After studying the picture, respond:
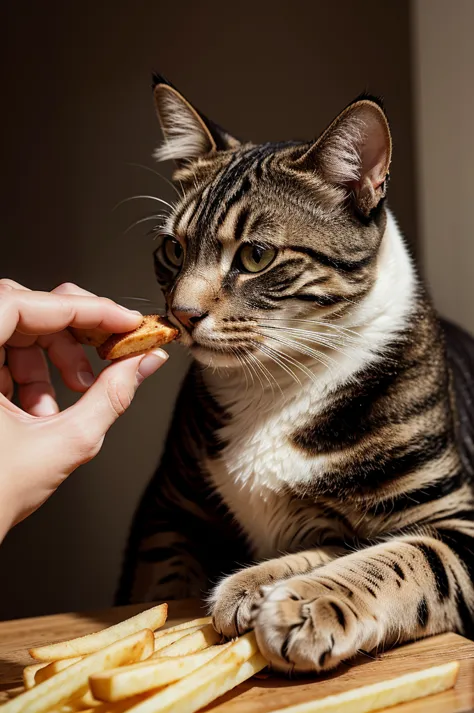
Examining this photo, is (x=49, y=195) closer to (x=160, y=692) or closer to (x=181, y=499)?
(x=181, y=499)

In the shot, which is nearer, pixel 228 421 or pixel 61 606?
pixel 228 421

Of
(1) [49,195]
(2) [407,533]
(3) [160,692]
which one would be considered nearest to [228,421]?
(2) [407,533]

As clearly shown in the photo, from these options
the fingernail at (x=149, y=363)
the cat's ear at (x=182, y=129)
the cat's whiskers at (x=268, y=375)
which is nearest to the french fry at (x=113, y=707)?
the fingernail at (x=149, y=363)

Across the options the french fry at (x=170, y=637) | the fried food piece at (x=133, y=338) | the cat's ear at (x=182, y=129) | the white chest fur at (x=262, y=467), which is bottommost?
the french fry at (x=170, y=637)

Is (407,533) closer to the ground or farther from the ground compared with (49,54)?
closer to the ground

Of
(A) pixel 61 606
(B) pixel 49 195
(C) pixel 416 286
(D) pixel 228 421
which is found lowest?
(A) pixel 61 606

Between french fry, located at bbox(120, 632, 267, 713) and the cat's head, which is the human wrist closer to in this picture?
french fry, located at bbox(120, 632, 267, 713)

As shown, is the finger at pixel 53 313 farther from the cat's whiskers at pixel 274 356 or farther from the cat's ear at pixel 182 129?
the cat's ear at pixel 182 129
